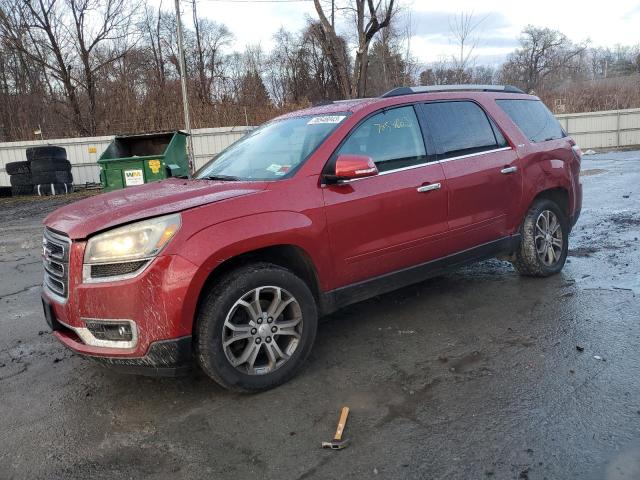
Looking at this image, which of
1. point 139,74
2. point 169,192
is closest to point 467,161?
point 169,192

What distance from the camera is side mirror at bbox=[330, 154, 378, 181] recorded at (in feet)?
11.3

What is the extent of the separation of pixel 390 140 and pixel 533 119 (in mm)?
2076

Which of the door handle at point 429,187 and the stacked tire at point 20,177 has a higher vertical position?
the stacked tire at point 20,177

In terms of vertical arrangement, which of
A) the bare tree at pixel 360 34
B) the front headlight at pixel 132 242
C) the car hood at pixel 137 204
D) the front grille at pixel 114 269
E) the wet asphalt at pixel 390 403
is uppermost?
the bare tree at pixel 360 34

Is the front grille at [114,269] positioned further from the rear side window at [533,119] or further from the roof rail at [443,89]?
the rear side window at [533,119]

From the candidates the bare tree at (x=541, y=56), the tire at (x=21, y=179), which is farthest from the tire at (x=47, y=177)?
the bare tree at (x=541, y=56)

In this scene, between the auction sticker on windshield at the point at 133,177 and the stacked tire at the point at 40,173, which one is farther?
the stacked tire at the point at 40,173

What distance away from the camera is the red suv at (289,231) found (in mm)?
2945

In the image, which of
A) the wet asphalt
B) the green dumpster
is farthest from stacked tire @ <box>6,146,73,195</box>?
the wet asphalt

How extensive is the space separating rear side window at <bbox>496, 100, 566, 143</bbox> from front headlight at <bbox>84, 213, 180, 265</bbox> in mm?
3524

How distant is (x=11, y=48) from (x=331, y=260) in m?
29.9

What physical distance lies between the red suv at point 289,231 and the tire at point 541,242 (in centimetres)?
2

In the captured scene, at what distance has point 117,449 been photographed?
9.07 ft

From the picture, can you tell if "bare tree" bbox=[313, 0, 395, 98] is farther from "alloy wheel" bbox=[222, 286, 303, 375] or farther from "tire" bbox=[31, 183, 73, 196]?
"alloy wheel" bbox=[222, 286, 303, 375]
